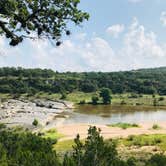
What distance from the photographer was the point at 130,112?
457 feet

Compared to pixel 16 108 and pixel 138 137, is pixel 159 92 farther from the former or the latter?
pixel 138 137

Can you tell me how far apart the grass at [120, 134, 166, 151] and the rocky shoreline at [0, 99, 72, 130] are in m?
29.3

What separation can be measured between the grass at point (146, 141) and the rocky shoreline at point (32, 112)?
2933cm

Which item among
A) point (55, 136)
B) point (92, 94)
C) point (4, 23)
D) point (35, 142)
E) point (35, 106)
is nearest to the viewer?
point (4, 23)

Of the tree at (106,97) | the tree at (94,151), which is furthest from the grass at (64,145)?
the tree at (106,97)

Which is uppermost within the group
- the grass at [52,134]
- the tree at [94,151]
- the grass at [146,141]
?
the tree at [94,151]

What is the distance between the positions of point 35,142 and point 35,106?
4260 inches

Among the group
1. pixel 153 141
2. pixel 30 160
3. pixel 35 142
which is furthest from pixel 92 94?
pixel 30 160

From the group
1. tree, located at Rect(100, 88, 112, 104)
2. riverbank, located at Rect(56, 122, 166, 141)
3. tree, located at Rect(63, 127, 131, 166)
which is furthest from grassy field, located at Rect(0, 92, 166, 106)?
tree, located at Rect(63, 127, 131, 166)

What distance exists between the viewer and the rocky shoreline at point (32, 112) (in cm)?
10956

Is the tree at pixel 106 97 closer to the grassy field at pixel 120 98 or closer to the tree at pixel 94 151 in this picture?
the grassy field at pixel 120 98

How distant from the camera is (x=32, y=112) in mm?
131500

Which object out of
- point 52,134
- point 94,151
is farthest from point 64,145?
point 94,151

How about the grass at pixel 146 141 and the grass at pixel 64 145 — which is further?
the grass at pixel 146 141
